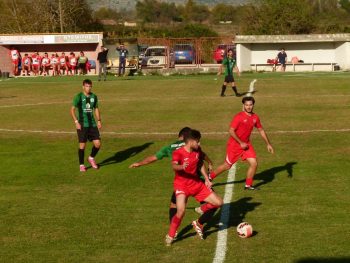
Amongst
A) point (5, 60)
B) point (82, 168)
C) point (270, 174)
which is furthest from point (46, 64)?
point (270, 174)

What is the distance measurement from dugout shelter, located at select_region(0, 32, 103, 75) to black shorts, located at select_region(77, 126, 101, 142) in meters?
37.3

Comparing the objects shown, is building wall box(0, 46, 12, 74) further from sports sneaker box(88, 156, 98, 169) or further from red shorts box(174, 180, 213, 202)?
red shorts box(174, 180, 213, 202)

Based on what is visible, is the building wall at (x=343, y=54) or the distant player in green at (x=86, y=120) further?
the building wall at (x=343, y=54)

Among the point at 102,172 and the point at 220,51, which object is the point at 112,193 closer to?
the point at 102,172

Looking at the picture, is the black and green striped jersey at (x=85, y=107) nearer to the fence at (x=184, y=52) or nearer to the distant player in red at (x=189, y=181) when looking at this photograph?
the distant player in red at (x=189, y=181)

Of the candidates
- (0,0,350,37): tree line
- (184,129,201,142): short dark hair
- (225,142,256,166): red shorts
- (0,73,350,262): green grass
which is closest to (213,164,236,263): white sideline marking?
(0,73,350,262): green grass

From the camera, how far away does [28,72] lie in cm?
5475

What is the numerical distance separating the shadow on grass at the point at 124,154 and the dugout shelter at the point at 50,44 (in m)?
34.4

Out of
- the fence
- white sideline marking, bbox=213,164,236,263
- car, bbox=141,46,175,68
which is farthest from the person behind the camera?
the fence

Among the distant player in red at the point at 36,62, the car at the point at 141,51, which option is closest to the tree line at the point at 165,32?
the car at the point at 141,51

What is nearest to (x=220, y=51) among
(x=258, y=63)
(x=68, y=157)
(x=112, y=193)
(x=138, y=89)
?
(x=258, y=63)

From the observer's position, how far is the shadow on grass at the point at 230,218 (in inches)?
444

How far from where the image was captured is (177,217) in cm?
1050

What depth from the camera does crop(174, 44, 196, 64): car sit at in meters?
57.4
